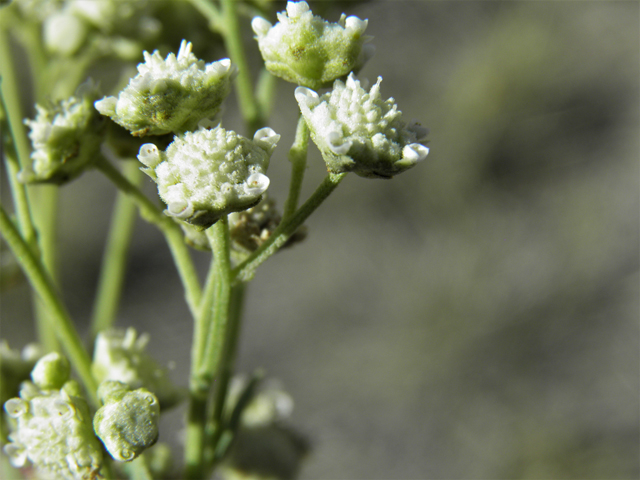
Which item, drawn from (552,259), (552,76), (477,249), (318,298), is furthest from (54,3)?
(552,76)

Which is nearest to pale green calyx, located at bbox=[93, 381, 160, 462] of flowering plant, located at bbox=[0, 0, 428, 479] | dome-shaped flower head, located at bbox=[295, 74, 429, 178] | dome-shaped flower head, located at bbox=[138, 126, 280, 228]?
flowering plant, located at bbox=[0, 0, 428, 479]

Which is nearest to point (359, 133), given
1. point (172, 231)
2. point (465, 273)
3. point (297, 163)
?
point (297, 163)

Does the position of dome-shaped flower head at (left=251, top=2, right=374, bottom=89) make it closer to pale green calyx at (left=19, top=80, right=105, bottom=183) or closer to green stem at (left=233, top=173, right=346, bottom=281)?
green stem at (left=233, top=173, right=346, bottom=281)

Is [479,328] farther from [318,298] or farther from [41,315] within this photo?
[41,315]

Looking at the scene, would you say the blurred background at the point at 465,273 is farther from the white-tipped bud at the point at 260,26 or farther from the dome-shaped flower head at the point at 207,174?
the dome-shaped flower head at the point at 207,174

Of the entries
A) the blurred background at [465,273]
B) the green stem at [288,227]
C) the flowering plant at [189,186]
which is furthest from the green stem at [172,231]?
the blurred background at [465,273]
